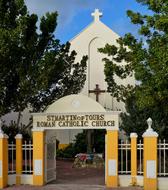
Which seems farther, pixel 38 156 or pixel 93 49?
pixel 93 49

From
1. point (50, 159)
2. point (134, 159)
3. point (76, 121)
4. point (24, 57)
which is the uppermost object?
point (24, 57)

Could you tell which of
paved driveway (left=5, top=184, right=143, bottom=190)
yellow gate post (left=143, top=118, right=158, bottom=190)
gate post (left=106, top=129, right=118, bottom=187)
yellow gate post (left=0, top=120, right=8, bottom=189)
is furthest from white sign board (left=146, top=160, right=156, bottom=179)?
yellow gate post (left=0, top=120, right=8, bottom=189)

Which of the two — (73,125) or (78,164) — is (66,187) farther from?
(78,164)

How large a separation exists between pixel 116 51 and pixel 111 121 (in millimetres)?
3090

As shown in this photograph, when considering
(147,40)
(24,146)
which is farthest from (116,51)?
(24,146)

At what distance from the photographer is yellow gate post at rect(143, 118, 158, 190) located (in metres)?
18.1

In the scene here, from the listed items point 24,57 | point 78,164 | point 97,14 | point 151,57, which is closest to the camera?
point 151,57

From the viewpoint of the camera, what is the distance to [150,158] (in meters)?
18.2

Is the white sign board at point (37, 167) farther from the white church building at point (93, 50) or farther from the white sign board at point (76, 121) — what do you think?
the white church building at point (93, 50)

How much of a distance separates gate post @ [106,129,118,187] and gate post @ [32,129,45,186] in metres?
2.46

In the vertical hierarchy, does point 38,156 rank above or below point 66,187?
above

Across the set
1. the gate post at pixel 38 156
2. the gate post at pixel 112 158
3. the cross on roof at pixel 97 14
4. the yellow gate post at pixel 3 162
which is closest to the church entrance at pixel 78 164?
the gate post at pixel 38 156

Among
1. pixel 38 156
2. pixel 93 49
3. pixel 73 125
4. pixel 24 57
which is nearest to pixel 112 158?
pixel 73 125

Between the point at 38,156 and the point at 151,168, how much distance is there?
428 cm
